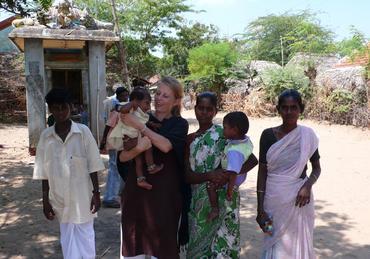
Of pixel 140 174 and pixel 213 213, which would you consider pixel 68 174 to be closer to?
pixel 140 174

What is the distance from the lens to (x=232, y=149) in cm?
244

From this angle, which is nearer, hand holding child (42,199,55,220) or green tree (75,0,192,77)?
hand holding child (42,199,55,220)

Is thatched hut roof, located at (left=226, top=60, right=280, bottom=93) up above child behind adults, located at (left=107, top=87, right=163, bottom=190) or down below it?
above

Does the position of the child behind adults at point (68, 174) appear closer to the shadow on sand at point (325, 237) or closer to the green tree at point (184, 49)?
the shadow on sand at point (325, 237)

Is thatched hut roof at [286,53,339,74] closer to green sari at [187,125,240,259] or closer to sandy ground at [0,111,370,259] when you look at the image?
sandy ground at [0,111,370,259]

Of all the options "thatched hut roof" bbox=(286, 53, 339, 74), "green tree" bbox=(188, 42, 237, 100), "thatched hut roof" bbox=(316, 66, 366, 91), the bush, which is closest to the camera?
"thatched hut roof" bbox=(316, 66, 366, 91)

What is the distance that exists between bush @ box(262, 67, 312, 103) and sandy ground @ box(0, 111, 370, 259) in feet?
23.1

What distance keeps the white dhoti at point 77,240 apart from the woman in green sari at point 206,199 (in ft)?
2.78

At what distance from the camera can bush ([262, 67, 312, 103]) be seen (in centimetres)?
1573

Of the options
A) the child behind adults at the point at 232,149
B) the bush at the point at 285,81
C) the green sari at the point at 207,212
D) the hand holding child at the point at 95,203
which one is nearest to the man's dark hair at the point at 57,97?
the hand holding child at the point at 95,203

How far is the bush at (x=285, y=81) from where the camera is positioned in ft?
51.6

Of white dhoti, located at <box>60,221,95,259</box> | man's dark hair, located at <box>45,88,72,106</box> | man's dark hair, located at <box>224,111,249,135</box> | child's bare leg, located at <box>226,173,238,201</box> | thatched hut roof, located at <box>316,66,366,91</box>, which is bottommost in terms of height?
white dhoti, located at <box>60,221,95,259</box>

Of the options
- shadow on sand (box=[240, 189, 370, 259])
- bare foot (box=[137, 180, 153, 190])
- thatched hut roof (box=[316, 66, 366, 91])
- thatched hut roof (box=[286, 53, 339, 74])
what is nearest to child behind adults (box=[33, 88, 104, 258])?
bare foot (box=[137, 180, 153, 190])

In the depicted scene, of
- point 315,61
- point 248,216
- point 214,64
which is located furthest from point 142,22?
point 248,216
